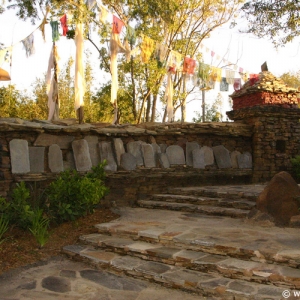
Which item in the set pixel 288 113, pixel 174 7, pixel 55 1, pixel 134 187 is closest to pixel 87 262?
pixel 134 187

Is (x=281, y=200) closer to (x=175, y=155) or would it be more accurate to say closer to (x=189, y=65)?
(x=175, y=155)

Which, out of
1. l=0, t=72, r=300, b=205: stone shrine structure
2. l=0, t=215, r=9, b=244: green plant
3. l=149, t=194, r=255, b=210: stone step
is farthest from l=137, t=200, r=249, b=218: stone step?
l=0, t=215, r=9, b=244: green plant

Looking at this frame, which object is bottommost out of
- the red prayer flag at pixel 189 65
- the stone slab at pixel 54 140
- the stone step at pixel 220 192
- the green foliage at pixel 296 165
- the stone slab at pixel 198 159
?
the stone step at pixel 220 192

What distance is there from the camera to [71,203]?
531cm

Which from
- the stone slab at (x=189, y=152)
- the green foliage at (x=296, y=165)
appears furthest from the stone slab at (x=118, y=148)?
the green foliage at (x=296, y=165)

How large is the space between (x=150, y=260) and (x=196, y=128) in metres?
4.16

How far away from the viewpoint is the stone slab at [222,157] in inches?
312

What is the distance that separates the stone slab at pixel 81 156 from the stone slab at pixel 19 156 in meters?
0.83

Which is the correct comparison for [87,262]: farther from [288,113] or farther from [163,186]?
[288,113]

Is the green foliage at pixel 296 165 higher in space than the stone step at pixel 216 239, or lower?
higher

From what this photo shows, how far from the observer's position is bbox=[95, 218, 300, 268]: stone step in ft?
11.6

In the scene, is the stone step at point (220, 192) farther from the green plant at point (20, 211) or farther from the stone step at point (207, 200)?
the green plant at point (20, 211)

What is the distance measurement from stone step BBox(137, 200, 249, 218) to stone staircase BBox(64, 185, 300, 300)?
16mm

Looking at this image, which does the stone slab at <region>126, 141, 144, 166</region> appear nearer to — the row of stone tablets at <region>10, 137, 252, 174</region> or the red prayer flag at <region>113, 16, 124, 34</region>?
the row of stone tablets at <region>10, 137, 252, 174</region>
